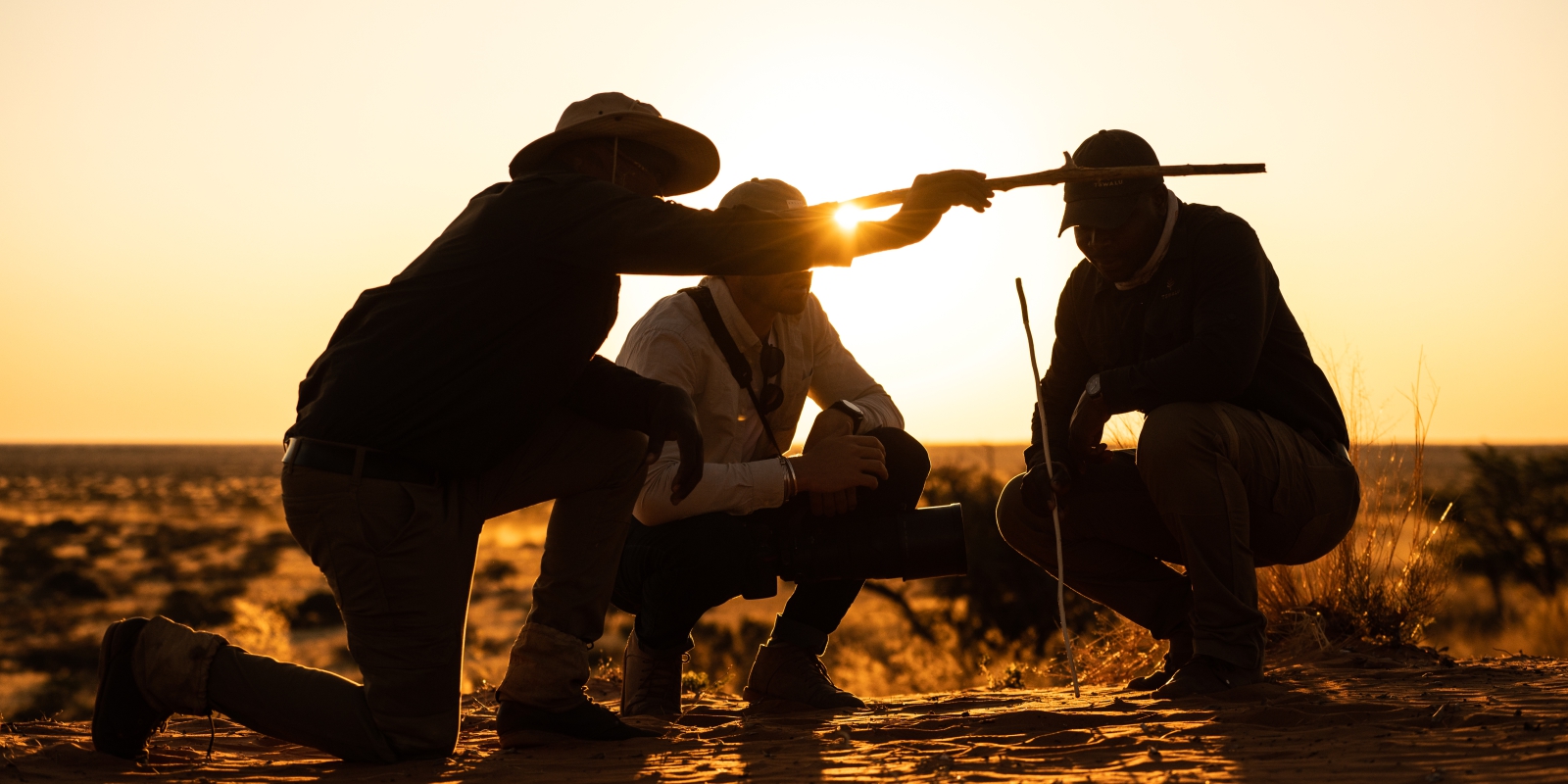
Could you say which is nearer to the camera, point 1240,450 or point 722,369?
point 1240,450

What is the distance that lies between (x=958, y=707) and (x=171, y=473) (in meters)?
86.9

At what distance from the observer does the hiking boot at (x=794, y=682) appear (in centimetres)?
439

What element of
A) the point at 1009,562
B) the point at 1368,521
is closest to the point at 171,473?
the point at 1009,562

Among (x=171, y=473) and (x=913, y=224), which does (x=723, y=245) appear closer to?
(x=913, y=224)

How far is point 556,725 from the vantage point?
371 centimetres

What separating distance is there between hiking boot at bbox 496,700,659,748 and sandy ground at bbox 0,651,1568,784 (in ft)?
0.18

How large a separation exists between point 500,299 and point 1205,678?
2.28 m

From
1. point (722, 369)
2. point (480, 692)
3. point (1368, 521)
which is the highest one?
point (722, 369)

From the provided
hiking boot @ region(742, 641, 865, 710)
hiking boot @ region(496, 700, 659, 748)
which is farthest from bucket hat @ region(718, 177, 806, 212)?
hiking boot @ region(496, 700, 659, 748)

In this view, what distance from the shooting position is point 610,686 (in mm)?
5719

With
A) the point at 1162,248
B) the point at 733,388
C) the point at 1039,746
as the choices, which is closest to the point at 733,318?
the point at 733,388

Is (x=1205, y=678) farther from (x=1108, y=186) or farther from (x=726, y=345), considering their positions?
(x=726, y=345)

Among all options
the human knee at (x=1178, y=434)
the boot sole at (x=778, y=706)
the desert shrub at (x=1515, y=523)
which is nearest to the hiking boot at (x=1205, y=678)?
the human knee at (x=1178, y=434)

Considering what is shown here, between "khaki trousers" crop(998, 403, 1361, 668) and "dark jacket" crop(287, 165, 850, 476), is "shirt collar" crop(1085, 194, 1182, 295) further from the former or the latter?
"dark jacket" crop(287, 165, 850, 476)
